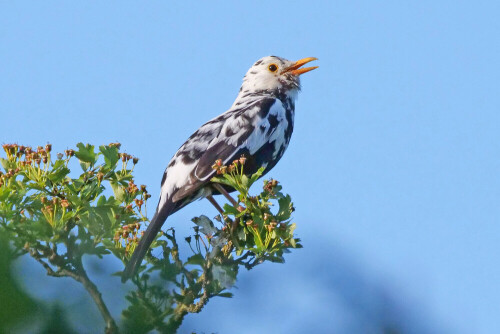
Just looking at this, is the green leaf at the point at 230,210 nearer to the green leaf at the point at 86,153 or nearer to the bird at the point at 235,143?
the bird at the point at 235,143

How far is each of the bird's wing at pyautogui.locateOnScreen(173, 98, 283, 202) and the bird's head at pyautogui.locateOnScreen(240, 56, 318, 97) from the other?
34.7 inches

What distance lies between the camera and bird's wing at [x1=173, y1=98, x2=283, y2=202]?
24.6ft

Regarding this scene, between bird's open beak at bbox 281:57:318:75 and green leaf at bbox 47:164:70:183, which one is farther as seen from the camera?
bird's open beak at bbox 281:57:318:75

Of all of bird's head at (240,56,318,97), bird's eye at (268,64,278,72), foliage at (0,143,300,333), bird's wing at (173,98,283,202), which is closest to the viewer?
foliage at (0,143,300,333)

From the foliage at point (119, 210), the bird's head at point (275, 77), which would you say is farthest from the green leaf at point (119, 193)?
the bird's head at point (275, 77)

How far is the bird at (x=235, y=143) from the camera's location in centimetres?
751

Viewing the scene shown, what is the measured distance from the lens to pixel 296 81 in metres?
10.2

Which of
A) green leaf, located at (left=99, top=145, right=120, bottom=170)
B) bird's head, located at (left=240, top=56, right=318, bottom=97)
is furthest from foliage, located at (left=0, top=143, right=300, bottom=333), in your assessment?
bird's head, located at (left=240, top=56, right=318, bottom=97)

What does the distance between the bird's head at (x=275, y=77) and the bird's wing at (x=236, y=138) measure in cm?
88

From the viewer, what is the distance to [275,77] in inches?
403

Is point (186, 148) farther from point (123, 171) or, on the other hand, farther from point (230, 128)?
point (123, 171)

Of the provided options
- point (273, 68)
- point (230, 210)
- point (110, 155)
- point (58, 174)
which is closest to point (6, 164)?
point (58, 174)

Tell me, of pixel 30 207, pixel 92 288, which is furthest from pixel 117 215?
pixel 92 288

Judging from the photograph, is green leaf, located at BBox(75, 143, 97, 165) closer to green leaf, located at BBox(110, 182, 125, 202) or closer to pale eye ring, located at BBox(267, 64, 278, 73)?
green leaf, located at BBox(110, 182, 125, 202)
